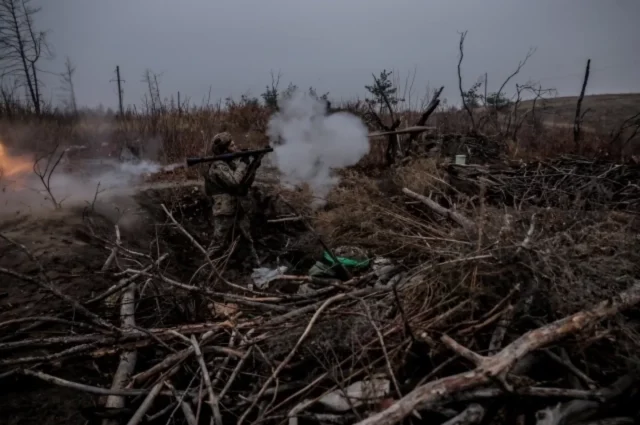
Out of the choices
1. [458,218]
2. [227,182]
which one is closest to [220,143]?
[227,182]

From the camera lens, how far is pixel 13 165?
997 cm

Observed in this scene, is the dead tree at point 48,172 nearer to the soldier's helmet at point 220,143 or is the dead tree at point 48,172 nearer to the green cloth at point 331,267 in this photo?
the soldier's helmet at point 220,143

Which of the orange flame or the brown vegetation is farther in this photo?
the orange flame

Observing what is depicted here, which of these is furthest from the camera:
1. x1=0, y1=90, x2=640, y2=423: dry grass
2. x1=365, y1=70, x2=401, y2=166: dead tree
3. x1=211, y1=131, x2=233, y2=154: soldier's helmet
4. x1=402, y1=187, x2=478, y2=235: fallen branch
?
x1=365, y1=70, x2=401, y2=166: dead tree

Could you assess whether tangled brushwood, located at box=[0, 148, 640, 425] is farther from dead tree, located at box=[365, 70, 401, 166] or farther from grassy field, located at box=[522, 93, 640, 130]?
grassy field, located at box=[522, 93, 640, 130]

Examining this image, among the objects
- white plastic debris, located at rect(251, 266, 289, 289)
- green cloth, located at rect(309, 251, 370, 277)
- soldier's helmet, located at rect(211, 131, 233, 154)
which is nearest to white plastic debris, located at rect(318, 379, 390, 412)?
green cloth, located at rect(309, 251, 370, 277)

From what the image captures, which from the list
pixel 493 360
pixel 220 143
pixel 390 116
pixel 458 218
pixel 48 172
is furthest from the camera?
pixel 390 116

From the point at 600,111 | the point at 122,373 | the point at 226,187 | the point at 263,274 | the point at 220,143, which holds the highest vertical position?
the point at 600,111

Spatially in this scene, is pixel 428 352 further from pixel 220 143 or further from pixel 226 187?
pixel 220 143

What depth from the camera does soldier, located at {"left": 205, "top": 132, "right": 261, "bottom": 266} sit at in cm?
564

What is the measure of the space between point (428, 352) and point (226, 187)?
4201 millimetres

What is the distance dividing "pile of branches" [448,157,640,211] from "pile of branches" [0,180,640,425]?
2502mm

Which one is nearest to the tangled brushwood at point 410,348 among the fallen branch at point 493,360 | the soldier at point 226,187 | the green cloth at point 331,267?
the fallen branch at point 493,360

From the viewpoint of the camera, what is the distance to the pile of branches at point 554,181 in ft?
16.4
